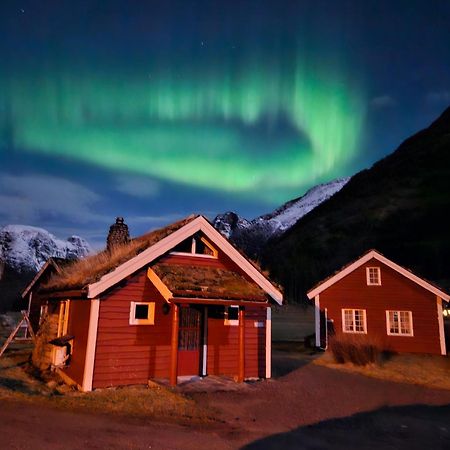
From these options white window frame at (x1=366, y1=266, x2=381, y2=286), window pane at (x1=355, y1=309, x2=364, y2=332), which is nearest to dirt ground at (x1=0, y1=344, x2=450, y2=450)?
window pane at (x1=355, y1=309, x2=364, y2=332)

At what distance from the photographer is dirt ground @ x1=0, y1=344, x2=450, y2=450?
766cm

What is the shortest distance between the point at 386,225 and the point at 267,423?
86.7 meters

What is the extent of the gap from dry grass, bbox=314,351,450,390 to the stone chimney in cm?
1205

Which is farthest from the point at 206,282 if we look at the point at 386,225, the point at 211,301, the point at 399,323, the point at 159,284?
the point at 386,225

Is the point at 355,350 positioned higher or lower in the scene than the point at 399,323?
lower

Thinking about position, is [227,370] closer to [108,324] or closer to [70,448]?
[108,324]

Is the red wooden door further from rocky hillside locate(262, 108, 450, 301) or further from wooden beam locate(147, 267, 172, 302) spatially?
rocky hillside locate(262, 108, 450, 301)

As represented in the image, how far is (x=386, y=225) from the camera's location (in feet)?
292

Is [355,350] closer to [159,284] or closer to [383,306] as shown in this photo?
[383,306]

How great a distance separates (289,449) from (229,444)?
3.80 ft

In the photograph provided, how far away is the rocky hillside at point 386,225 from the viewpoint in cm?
7331

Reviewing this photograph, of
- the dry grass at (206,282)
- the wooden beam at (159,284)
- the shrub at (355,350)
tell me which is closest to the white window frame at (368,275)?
the shrub at (355,350)

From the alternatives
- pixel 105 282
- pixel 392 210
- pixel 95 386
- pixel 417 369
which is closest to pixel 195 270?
pixel 105 282

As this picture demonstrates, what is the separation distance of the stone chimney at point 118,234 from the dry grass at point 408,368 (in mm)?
12052
